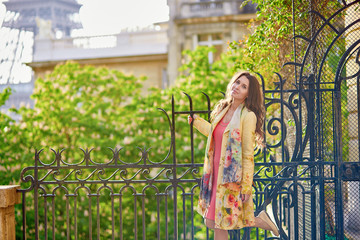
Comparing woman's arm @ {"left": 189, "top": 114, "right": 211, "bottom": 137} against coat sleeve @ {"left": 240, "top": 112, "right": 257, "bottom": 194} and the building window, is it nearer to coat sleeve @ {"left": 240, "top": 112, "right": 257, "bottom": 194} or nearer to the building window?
coat sleeve @ {"left": 240, "top": 112, "right": 257, "bottom": 194}

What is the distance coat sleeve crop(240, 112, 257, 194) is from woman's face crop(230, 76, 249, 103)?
0.70ft

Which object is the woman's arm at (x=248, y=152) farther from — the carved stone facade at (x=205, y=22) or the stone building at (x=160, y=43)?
the carved stone facade at (x=205, y=22)

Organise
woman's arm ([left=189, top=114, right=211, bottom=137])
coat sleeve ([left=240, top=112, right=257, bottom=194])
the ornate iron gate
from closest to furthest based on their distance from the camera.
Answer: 1. coat sleeve ([left=240, top=112, right=257, bottom=194])
2. woman's arm ([left=189, top=114, right=211, bottom=137])
3. the ornate iron gate

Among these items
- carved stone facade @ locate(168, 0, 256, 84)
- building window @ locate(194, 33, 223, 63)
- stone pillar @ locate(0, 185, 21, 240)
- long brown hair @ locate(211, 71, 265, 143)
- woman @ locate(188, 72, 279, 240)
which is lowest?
stone pillar @ locate(0, 185, 21, 240)

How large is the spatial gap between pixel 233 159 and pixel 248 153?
0.13m

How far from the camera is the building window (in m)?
19.1

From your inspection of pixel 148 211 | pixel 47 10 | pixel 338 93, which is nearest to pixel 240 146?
pixel 338 93

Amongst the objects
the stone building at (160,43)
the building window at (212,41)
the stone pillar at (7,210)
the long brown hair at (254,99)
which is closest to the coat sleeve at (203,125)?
the long brown hair at (254,99)

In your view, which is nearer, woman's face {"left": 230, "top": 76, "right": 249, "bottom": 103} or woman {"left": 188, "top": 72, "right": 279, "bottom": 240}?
woman {"left": 188, "top": 72, "right": 279, "bottom": 240}

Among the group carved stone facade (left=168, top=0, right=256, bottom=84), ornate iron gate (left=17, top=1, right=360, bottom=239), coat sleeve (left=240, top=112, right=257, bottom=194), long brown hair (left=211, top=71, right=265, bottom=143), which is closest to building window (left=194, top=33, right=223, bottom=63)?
carved stone facade (left=168, top=0, right=256, bottom=84)

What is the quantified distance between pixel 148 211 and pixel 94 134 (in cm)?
227

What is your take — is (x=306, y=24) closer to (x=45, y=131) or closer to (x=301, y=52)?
(x=301, y=52)

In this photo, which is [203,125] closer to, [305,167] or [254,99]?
[254,99]

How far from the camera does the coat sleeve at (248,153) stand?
3949mm
